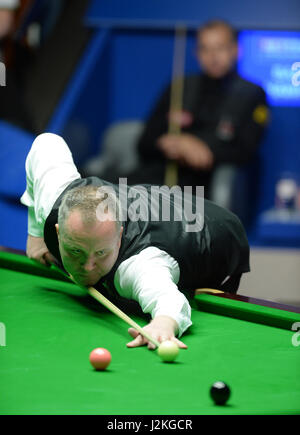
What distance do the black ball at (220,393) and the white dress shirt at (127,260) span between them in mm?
533

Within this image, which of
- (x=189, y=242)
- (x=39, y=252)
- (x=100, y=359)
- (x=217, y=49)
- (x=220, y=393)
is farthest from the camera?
(x=217, y=49)

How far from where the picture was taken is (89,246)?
239 centimetres

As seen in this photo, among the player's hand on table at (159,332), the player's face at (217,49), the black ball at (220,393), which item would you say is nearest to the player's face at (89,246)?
the player's hand on table at (159,332)

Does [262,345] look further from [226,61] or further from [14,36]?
[14,36]

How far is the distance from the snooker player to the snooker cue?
2810 millimetres

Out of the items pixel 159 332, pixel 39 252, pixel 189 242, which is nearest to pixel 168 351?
pixel 159 332

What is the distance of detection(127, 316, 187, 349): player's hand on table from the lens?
2.21 metres

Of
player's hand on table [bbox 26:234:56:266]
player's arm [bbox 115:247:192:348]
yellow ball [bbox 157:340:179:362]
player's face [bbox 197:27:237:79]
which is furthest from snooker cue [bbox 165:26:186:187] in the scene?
yellow ball [bbox 157:340:179:362]

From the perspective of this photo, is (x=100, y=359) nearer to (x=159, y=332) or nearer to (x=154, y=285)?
(x=159, y=332)

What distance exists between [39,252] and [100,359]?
43.1 inches

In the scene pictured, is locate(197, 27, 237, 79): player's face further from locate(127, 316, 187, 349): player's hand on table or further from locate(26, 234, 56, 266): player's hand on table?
locate(127, 316, 187, 349): player's hand on table

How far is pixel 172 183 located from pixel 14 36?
2556 millimetres
